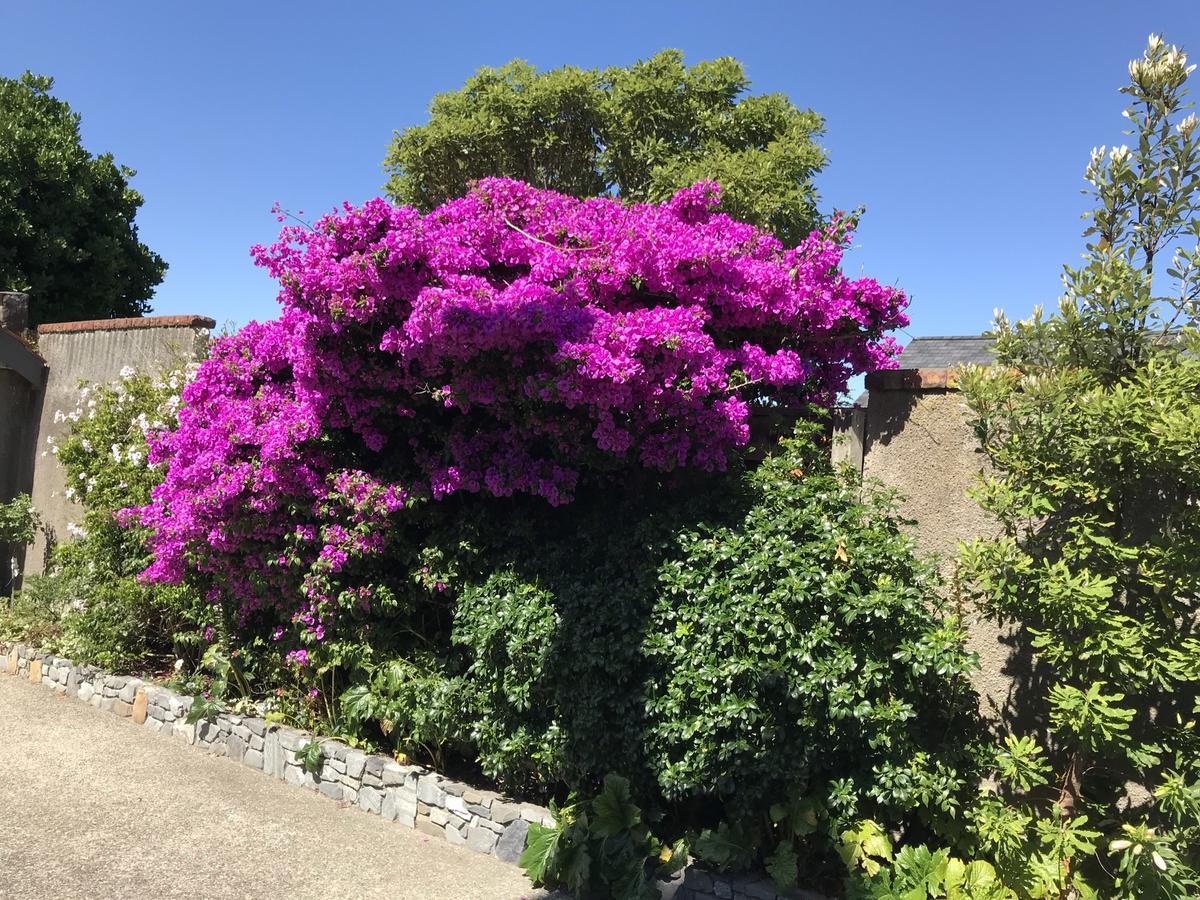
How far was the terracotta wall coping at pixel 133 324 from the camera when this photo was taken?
7422 millimetres

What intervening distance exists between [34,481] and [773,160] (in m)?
8.41

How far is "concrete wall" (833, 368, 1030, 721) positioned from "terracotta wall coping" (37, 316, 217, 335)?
5.74 m

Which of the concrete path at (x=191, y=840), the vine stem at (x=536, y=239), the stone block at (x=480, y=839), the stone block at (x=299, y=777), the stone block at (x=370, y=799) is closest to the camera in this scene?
the concrete path at (x=191, y=840)

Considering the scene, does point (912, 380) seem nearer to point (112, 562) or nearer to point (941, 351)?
point (112, 562)

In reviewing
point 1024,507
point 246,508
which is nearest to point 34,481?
point 246,508

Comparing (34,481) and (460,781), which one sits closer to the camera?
(460,781)

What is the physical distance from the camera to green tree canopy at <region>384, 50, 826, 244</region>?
27.4ft

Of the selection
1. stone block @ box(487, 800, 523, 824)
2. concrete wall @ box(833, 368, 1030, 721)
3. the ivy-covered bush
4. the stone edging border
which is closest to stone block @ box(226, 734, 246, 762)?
the stone edging border

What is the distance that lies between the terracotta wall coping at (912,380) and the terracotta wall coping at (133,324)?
5784 millimetres

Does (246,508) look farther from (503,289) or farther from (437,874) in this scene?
(437,874)

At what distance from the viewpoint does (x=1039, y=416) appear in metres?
3.29

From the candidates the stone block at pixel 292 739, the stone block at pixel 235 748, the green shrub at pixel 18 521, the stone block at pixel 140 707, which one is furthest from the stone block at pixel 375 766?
the green shrub at pixel 18 521

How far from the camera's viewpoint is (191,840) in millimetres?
4141

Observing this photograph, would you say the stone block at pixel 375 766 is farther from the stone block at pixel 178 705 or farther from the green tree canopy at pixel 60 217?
the green tree canopy at pixel 60 217
